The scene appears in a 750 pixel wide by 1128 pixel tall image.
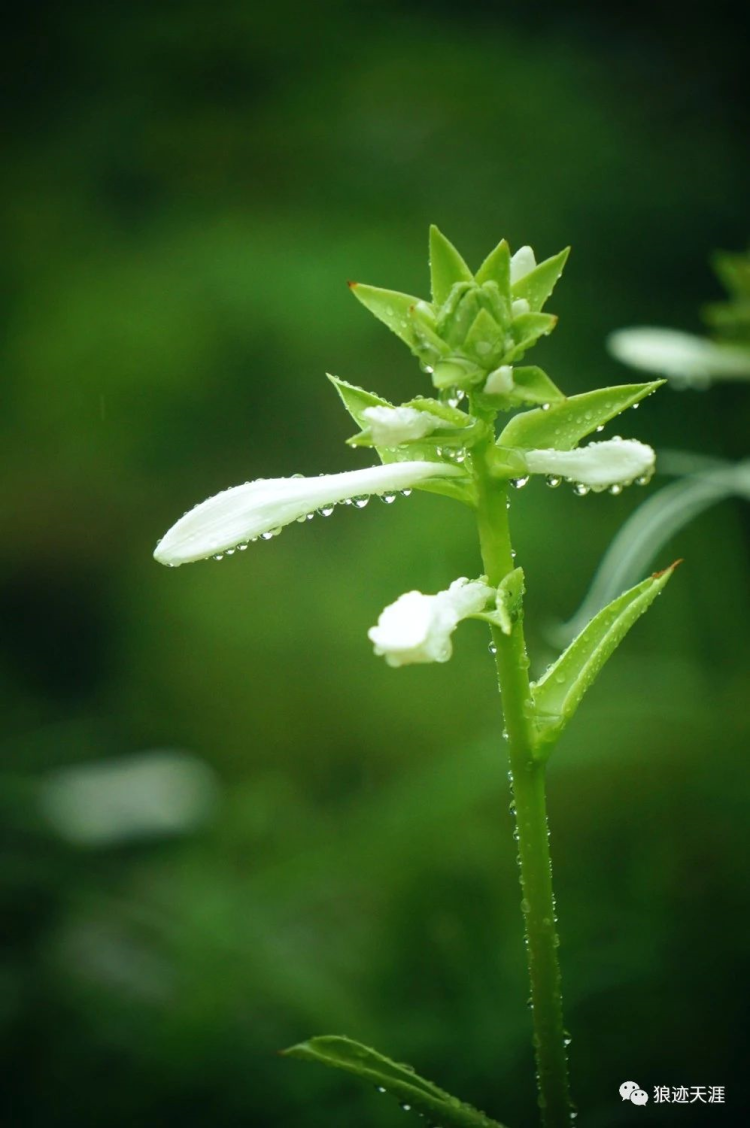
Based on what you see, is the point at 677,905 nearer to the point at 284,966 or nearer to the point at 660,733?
the point at 660,733

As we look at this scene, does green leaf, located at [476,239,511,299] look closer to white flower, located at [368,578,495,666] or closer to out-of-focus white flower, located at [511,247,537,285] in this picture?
out-of-focus white flower, located at [511,247,537,285]

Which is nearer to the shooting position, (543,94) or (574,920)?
(574,920)

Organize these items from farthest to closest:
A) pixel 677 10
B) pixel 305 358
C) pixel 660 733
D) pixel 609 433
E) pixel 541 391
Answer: pixel 677 10
pixel 305 358
pixel 609 433
pixel 660 733
pixel 541 391

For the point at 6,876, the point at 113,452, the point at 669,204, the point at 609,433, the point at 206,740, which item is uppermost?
the point at 669,204

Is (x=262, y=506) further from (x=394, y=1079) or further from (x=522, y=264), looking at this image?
(x=394, y=1079)

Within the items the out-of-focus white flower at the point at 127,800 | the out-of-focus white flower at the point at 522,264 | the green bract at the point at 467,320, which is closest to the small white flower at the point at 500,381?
the green bract at the point at 467,320

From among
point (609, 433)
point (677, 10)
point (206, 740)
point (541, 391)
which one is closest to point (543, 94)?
point (677, 10)

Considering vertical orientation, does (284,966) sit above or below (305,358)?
below

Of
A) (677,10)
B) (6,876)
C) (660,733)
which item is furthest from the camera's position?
(677,10)
